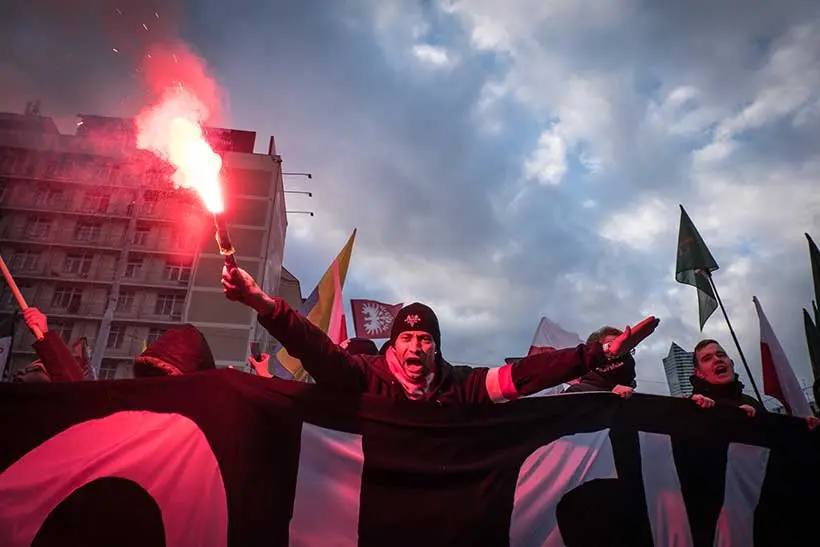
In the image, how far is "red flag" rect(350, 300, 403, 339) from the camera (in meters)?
9.95

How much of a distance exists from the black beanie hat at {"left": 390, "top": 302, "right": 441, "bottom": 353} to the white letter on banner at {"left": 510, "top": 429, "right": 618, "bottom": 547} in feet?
3.21

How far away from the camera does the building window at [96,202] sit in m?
40.7

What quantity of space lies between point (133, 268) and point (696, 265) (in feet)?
135

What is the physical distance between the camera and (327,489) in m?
2.66

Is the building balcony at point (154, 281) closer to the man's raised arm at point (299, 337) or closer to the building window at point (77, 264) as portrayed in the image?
the building window at point (77, 264)

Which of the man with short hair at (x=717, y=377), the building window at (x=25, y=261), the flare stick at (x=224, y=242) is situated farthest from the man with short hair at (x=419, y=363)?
the building window at (x=25, y=261)

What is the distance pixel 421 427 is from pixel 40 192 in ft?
159

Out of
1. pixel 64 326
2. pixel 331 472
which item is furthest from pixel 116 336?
pixel 331 472

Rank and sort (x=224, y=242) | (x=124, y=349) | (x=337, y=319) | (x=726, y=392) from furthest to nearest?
(x=124, y=349)
(x=337, y=319)
(x=726, y=392)
(x=224, y=242)

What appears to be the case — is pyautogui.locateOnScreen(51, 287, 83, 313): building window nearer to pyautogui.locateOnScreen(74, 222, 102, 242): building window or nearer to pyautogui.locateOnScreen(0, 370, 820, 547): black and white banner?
pyautogui.locateOnScreen(74, 222, 102, 242): building window

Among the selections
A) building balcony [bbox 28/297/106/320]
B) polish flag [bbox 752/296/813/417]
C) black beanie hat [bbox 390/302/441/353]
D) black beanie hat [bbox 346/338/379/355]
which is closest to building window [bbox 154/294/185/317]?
building balcony [bbox 28/297/106/320]

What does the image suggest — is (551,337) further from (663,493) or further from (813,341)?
(663,493)

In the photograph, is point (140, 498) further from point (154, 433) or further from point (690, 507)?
point (690, 507)

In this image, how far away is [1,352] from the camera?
6199 millimetres
